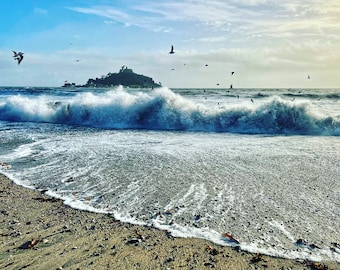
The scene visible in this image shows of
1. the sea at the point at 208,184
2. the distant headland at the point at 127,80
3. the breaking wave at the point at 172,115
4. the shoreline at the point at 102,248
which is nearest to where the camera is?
the shoreline at the point at 102,248

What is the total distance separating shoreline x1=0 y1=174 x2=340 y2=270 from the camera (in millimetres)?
4082

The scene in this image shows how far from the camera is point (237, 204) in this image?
6.00 m

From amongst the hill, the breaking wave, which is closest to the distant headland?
the hill

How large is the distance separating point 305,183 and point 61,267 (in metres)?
5.26

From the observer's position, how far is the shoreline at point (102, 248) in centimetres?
408

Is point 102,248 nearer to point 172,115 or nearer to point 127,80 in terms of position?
point 172,115

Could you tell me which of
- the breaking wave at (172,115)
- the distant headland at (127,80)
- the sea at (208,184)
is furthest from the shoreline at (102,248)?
the distant headland at (127,80)

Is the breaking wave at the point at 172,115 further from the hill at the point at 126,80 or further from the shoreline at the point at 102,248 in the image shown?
the hill at the point at 126,80

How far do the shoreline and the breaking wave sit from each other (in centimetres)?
1333

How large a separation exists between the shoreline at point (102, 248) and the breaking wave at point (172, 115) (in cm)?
1333

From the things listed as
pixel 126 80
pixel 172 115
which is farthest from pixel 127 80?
pixel 172 115

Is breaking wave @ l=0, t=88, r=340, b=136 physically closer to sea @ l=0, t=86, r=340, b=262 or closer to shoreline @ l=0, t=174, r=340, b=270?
sea @ l=0, t=86, r=340, b=262

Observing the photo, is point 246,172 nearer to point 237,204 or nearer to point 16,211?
point 237,204

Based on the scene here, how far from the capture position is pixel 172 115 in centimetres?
2083
